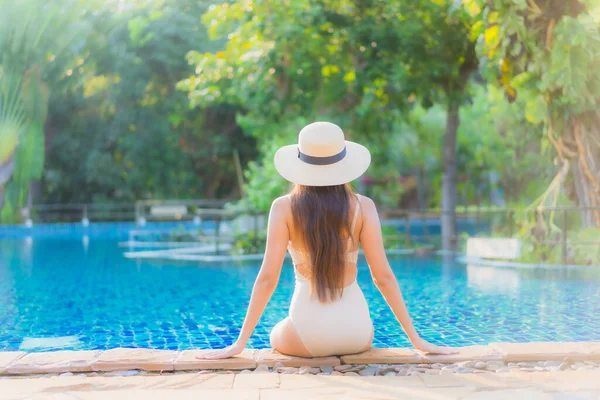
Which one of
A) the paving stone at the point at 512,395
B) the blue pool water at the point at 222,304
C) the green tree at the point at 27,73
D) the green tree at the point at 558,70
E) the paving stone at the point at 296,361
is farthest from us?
the green tree at the point at 27,73

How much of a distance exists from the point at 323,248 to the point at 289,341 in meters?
0.56

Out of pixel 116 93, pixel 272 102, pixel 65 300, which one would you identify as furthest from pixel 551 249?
pixel 116 93

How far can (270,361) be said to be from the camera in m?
3.76

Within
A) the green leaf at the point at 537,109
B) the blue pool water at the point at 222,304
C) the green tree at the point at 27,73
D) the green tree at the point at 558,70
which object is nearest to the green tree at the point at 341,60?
the green tree at the point at 558,70

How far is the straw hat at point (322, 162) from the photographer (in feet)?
12.0

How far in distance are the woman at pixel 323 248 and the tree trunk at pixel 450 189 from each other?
10107 millimetres

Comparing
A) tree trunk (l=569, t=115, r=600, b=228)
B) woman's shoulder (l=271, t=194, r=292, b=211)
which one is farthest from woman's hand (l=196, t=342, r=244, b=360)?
tree trunk (l=569, t=115, r=600, b=228)

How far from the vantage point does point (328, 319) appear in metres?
3.73

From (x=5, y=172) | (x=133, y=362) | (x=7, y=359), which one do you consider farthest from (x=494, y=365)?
(x=5, y=172)

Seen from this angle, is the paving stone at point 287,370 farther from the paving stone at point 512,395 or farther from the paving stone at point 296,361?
the paving stone at point 512,395

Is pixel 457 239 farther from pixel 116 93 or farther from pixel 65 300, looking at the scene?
pixel 116 93

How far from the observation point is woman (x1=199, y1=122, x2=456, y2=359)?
367 centimetres

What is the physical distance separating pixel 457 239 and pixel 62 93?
577 inches

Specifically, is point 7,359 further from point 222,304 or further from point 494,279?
point 494,279
